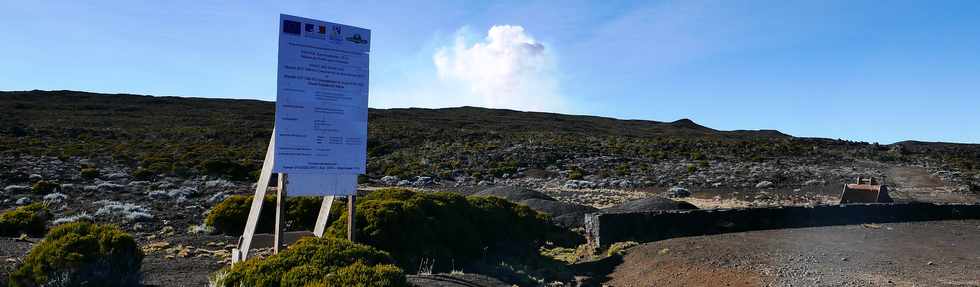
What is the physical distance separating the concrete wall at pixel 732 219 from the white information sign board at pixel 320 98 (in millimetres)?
7056

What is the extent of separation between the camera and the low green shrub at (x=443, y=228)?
10742 mm

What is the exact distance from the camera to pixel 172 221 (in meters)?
15.4

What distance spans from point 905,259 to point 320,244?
339 inches

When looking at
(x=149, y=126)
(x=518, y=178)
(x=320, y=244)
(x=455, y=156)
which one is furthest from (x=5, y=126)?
(x=320, y=244)

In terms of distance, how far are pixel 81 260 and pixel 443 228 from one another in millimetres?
6002

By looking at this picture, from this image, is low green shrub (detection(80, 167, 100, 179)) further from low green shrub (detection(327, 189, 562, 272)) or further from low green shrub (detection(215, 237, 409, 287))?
low green shrub (detection(215, 237, 409, 287))

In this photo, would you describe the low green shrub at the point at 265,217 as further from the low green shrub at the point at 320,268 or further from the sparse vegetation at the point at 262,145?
the sparse vegetation at the point at 262,145

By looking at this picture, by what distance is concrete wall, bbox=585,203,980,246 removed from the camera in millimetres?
12805

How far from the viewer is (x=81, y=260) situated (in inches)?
277

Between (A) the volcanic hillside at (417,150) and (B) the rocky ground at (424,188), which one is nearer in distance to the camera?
(B) the rocky ground at (424,188)

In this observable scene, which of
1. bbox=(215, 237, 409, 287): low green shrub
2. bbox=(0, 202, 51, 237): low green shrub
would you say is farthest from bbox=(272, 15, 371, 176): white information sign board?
bbox=(0, 202, 51, 237): low green shrub

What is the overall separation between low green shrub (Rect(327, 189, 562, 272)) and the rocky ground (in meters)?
2.21

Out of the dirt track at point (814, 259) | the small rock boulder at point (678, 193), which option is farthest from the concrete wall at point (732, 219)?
the small rock boulder at point (678, 193)

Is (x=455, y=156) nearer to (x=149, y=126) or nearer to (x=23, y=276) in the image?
(x=149, y=126)
